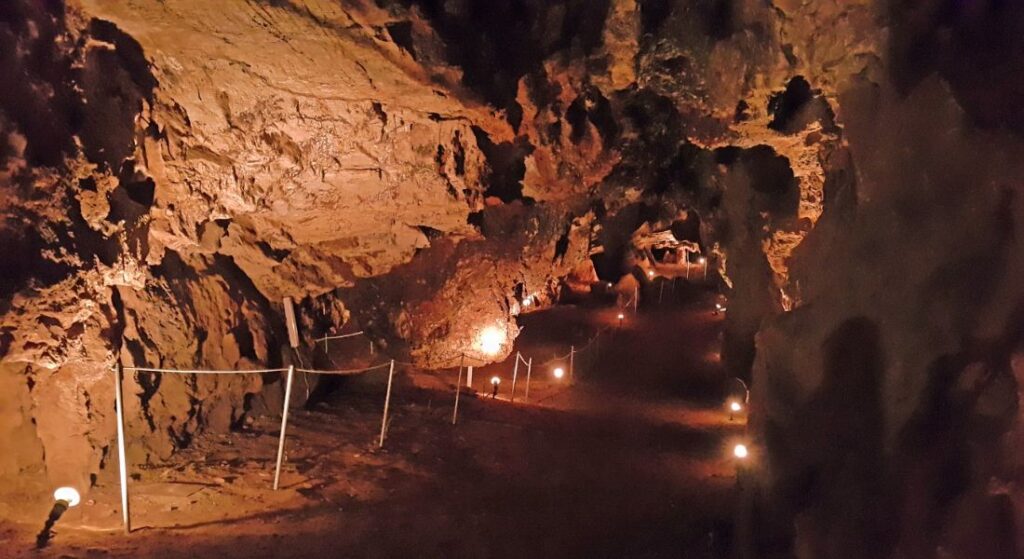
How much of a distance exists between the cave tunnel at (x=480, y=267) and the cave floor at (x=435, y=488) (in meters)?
0.05

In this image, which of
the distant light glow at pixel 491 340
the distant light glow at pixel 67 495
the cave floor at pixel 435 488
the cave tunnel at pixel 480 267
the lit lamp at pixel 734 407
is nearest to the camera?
the cave tunnel at pixel 480 267

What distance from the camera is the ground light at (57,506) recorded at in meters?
5.64

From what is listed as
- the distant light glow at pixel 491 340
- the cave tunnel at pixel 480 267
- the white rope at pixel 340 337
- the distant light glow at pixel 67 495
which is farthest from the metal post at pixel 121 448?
the distant light glow at pixel 491 340

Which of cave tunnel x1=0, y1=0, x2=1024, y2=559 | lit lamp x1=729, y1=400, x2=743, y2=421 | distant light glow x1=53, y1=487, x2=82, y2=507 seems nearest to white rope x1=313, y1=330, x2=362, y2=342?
cave tunnel x1=0, y1=0, x2=1024, y2=559

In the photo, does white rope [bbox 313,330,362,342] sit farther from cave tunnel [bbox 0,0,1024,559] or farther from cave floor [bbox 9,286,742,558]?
cave floor [bbox 9,286,742,558]

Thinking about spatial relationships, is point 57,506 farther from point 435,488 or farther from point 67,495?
point 435,488

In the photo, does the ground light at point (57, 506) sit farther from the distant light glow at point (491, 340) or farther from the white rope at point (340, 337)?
the distant light glow at point (491, 340)

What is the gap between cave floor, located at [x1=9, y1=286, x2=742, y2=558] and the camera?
610 centimetres

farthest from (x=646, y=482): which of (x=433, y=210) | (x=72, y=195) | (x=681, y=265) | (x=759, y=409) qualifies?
(x=681, y=265)

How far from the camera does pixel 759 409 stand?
510 cm

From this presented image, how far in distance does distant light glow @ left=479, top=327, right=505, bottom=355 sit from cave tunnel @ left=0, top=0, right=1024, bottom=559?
44mm

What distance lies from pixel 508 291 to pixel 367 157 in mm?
5004

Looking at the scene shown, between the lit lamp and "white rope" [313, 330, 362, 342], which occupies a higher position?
"white rope" [313, 330, 362, 342]

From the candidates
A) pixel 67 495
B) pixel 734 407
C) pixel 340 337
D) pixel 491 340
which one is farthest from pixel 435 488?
pixel 734 407
